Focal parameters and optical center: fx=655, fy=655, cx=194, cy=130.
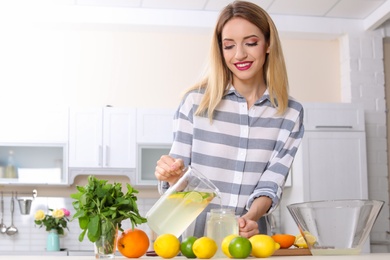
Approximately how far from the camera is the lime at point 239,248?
4.76 feet

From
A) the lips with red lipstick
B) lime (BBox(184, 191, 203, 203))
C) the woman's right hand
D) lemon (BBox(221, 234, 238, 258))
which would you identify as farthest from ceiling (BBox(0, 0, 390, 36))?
lemon (BBox(221, 234, 238, 258))

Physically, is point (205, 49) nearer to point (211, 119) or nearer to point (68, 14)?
point (68, 14)

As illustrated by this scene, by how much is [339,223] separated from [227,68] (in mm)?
747

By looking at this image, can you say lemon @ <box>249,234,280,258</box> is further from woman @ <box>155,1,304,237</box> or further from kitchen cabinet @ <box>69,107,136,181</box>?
kitchen cabinet @ <box>69,107,136,181</box>

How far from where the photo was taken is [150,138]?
17.0ft

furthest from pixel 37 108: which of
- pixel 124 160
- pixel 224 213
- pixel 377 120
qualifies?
pixel 224 213

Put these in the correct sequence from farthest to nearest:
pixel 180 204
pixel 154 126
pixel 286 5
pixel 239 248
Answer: pixel 286 5 → pixel 154 126 → pixel 180 204 → pixel 239 248

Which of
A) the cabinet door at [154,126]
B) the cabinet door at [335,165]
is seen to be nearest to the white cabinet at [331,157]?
the cabinet door at [335,165]

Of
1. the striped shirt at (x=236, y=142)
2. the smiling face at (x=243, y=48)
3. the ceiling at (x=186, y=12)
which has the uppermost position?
the ceiling at (x=186, y=12)

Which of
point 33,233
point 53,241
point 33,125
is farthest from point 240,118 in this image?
point 33,233

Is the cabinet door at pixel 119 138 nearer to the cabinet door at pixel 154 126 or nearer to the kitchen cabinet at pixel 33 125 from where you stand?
the cabinet door at pixel 154 126

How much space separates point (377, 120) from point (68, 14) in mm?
2758

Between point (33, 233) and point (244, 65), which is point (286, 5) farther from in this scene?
point (244, 65)

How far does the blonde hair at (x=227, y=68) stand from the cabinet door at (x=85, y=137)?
307cm
